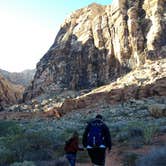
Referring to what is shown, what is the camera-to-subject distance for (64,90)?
2408 inches

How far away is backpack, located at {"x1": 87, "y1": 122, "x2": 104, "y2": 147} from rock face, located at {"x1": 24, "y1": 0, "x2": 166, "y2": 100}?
41123mm

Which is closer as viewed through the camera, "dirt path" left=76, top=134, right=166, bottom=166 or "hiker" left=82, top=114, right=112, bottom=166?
"hiker" left=82, top=114, right=112, bottom=166

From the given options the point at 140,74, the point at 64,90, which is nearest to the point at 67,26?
the point at 64,90

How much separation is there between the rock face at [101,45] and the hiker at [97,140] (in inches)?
1618

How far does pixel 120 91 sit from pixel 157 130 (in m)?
23.1

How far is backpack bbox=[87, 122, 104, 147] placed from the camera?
10531 mm

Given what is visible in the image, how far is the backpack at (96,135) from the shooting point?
1053 cm

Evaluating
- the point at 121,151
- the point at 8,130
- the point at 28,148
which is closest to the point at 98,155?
the point at 121,151

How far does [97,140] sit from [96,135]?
110 millimetres

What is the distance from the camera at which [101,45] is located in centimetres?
6175

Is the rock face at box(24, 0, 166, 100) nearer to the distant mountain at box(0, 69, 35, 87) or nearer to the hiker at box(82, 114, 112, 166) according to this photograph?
the distant mountain at box(0, 69, 35, 87)

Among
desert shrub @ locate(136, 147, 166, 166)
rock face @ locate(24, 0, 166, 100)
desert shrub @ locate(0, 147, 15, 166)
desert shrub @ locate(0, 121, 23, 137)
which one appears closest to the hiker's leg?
desert shrub @ locate(136, 147, 166, 166)

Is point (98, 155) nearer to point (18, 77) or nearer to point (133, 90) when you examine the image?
point (133, 90)

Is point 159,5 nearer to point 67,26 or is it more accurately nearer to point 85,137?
point 67,26
